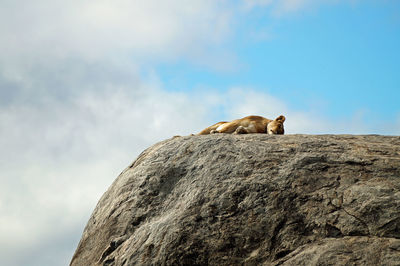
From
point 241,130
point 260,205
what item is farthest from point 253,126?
point 260,205

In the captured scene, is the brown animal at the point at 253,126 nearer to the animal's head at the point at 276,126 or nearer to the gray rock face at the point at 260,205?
the animal's head at the point at 276,126

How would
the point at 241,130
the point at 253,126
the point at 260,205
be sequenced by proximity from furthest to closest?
the point at 253,126 → the point at 241,130 → the point at 260,205

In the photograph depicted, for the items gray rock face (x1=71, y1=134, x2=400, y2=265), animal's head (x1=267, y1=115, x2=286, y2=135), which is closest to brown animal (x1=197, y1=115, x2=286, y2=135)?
animal's head (x1=267, y1=115, x2=286, y2=135)

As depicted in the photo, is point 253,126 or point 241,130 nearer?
point 241,130

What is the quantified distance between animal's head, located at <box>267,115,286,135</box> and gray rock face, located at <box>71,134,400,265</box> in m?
1.87

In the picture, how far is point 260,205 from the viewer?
10.4m

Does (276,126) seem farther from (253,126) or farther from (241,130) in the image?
(241,130)

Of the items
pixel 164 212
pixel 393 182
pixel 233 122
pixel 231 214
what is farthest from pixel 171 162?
pixel 393 182

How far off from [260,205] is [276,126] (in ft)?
13.0

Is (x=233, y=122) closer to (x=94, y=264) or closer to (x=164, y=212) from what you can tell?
(x=164, y=212)

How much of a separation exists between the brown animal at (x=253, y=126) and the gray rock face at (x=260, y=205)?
1.94 m

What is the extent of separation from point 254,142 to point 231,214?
1.82 m

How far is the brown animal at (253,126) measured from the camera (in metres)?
14.0

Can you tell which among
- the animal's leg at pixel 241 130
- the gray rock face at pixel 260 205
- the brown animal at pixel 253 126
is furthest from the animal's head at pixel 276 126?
the gray rock face at pixel 260 205
